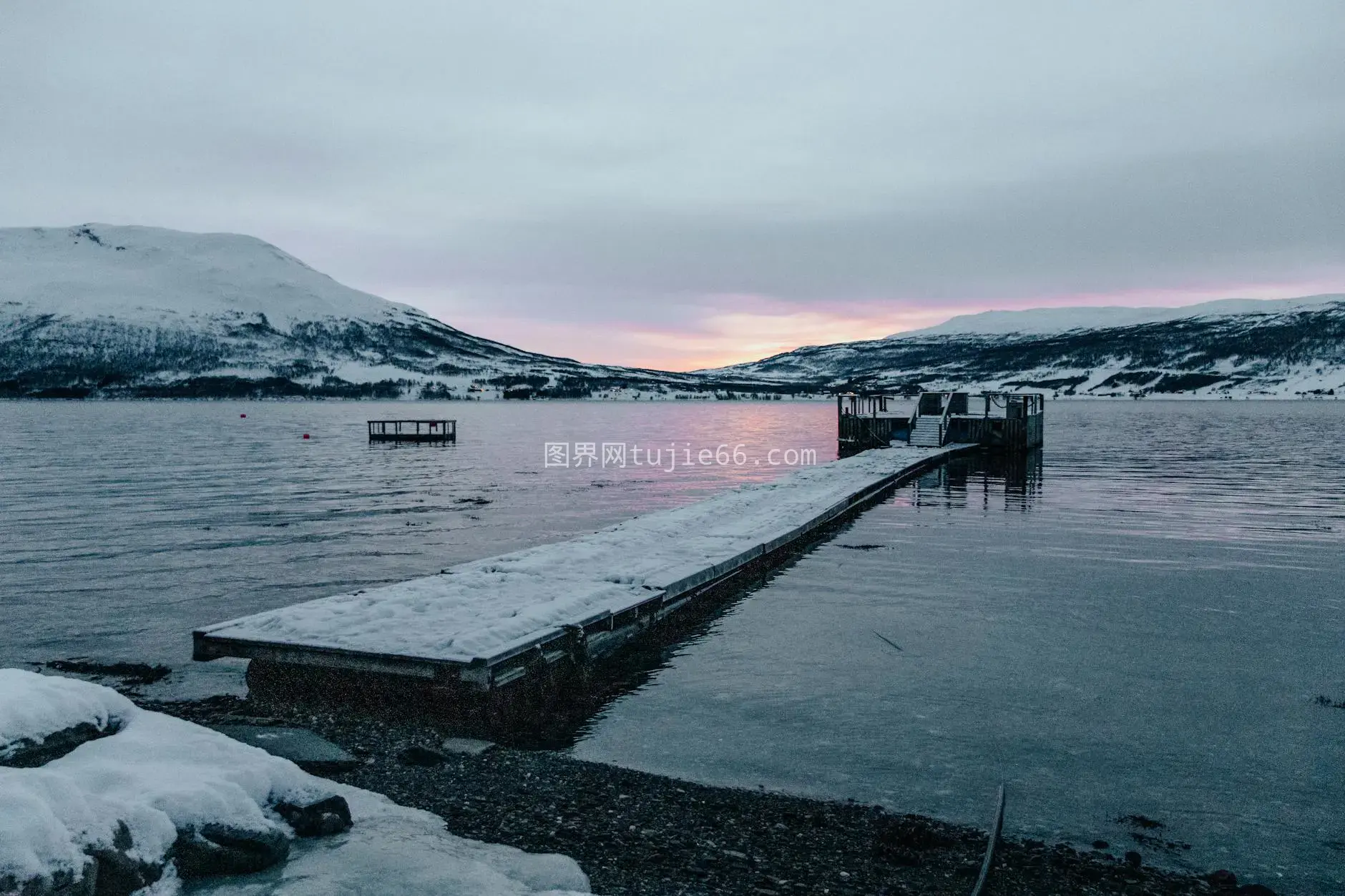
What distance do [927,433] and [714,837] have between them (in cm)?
5327

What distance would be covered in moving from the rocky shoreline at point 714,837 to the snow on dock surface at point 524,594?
6.30 ft

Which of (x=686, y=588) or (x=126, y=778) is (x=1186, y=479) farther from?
(x=126, y=778)

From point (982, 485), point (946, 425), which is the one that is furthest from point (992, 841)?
point (946, 425)

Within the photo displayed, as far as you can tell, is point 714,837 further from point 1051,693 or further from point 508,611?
point 1051,693

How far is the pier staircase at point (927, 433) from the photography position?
57000 millimetres

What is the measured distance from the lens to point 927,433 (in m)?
58.5

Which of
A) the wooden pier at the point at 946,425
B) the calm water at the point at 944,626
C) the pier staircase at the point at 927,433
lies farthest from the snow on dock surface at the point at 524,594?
the wooden pier at the point at 946,425

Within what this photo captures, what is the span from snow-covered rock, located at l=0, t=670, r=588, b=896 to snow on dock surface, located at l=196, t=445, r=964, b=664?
11.2 ft

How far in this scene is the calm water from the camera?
9352 mm

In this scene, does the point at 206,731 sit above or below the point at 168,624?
above

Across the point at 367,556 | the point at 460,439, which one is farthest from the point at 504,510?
the point at 460,439

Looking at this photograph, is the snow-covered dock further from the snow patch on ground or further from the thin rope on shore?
the thin rope on shore

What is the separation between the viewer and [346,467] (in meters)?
51.5

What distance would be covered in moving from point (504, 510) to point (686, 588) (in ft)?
54.9
